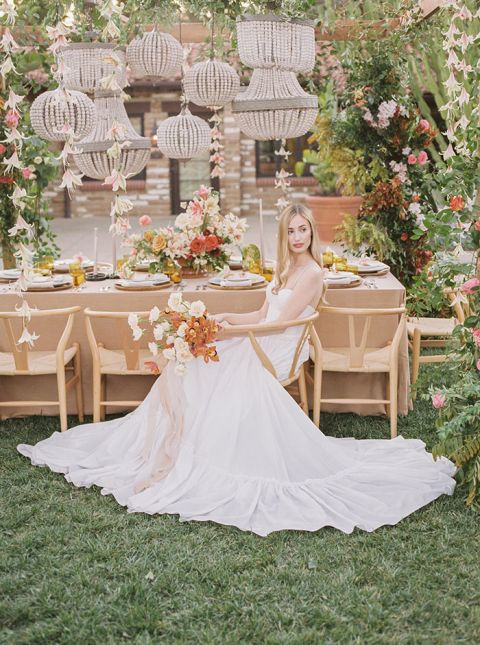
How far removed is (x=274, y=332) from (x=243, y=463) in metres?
0.77

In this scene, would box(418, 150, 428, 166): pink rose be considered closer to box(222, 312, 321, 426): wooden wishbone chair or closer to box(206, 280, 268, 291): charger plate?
box(206, 280, 268, 291): charger plate

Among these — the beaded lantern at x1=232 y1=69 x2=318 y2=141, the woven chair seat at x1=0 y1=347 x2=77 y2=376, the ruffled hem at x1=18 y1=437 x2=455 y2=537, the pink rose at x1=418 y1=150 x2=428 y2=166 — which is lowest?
the ruffled hem at x1=18 y1=437 x2=455 y2=537

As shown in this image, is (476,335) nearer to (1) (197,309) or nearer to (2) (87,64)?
(1) (197,309)

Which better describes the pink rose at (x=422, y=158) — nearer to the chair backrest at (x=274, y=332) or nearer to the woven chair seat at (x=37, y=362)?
the chair backrest at (x=274, y=332)

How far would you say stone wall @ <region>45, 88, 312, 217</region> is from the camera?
624 inches

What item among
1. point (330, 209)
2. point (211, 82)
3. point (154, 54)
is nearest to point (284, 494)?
point (211, 82)

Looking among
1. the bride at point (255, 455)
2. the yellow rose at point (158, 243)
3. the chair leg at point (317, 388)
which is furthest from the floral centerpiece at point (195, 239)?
the chair leg at point (317, 388)

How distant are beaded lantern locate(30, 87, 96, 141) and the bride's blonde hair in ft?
3.52

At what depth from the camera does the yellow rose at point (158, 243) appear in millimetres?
4836

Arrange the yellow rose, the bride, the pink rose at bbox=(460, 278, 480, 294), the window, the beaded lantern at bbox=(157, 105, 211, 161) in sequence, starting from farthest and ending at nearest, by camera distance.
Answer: the window → the yellow rose → the beaded lantern at bbox=(157, 105, 211, 161) → the bride → the pink rose at bbox=(460, 278, 480, 294)

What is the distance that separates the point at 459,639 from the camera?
8.47 ft

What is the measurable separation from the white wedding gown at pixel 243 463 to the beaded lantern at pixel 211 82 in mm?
1381

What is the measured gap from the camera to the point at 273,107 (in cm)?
419

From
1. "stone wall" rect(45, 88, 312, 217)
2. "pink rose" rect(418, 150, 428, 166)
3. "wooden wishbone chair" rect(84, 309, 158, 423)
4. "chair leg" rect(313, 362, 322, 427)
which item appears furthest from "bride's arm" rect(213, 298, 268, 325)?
"stone wall" rect(45, 88, 312, 217)
